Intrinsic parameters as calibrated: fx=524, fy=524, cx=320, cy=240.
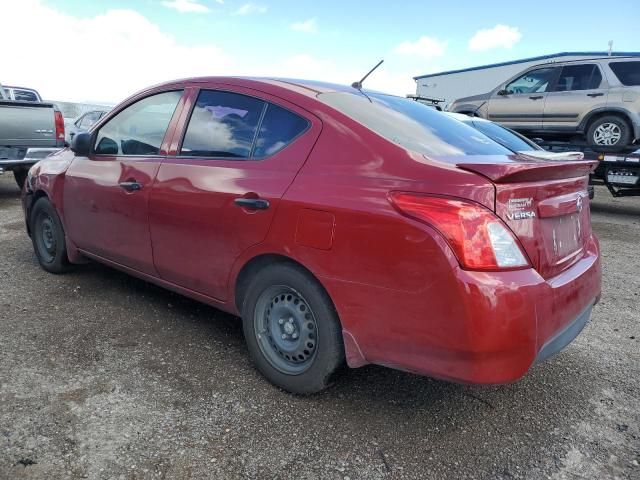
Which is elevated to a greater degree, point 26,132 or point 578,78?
point 578,78

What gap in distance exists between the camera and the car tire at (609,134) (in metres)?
9.38

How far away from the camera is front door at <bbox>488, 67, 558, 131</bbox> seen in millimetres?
10492

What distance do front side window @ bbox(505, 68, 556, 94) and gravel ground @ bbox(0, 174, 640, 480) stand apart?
8.07 m

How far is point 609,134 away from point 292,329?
9146mm

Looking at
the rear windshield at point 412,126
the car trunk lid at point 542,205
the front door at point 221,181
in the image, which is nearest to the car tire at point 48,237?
the front door at point 221,181

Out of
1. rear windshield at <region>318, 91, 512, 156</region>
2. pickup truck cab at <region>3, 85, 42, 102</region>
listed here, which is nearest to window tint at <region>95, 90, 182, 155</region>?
rear windshield at <region>318, 91, 512, 156</region>

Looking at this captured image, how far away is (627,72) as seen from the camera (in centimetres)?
953

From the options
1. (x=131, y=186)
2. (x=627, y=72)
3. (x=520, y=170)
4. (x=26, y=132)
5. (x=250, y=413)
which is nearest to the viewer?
(x=520, y=170)

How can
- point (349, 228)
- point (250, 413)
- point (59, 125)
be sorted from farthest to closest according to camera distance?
point (59, 125) < point (250, 413) < point (349, 228)

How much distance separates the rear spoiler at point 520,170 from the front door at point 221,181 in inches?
33.4

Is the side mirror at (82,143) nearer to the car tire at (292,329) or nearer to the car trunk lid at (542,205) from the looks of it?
the car tire at (292,329)

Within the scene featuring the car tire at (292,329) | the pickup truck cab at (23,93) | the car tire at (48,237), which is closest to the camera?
the car tire at (292,329)

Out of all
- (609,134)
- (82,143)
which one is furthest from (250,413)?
(609,134)

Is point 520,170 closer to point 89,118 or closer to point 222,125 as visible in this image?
point 222,125
